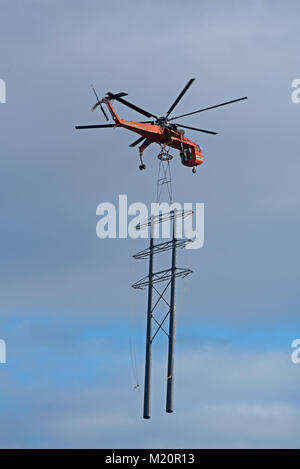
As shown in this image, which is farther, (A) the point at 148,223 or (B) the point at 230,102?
(A) the point at 148,223

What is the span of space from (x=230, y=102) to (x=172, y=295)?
17.3 m

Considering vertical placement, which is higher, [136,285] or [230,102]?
[230,102]

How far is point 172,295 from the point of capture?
374ft

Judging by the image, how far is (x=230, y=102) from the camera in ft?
356
